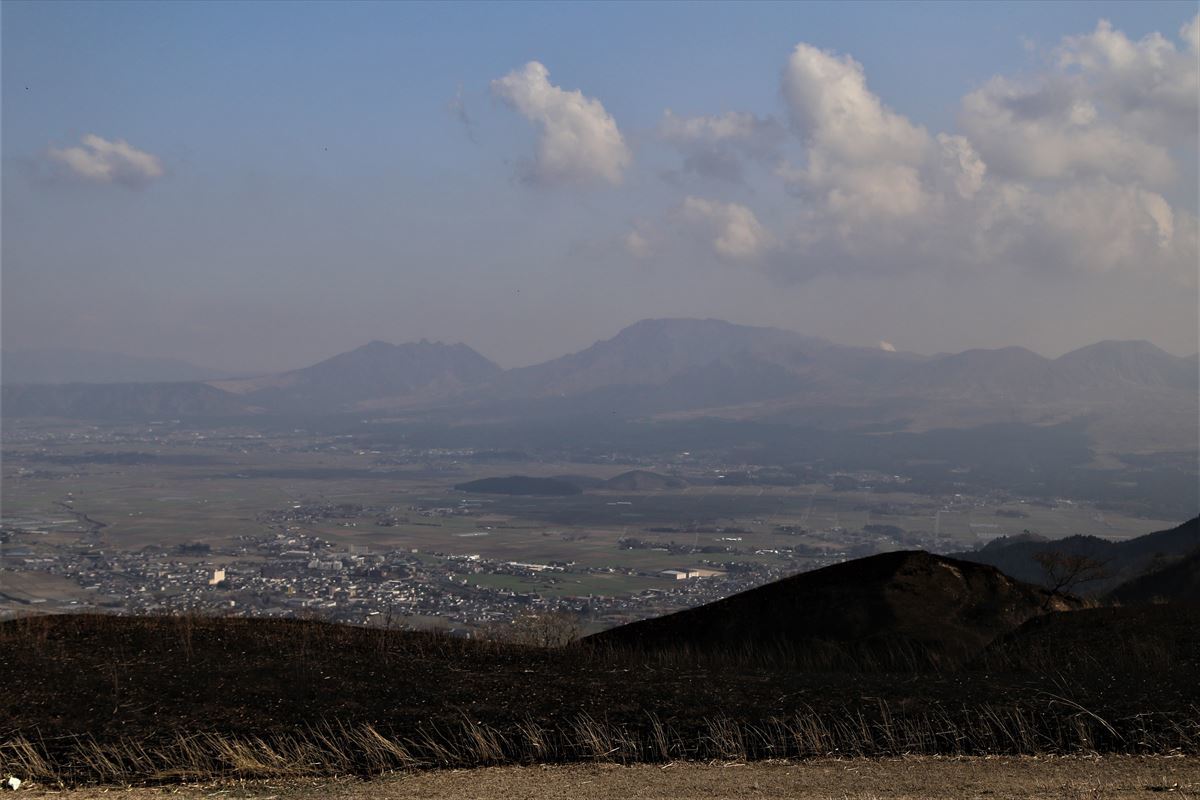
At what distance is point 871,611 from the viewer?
1888 cm

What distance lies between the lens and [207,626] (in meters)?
16.7

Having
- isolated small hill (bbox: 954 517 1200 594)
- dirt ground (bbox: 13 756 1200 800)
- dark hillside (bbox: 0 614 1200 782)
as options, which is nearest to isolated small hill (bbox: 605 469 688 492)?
isolated small hill (bbox: 954 517 1200 594)

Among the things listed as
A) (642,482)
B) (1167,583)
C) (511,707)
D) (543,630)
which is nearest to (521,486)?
(642,482)

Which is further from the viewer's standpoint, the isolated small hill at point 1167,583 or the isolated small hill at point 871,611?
the isolated small hill at point 1167,583

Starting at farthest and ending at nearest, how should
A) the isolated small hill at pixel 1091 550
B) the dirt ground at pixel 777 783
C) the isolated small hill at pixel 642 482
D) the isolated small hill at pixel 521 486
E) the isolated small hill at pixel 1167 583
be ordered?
1. the isolated small hill at pixel 642 482
2. the isolated small hill at pixel 521 486
3. the isolated small hill at pixel 1091 550
4. the isolated small hill at pixel 1167 583
5. the dirt ground at pixel 777 783

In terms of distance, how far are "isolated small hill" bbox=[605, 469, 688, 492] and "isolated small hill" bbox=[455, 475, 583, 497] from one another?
864 cm

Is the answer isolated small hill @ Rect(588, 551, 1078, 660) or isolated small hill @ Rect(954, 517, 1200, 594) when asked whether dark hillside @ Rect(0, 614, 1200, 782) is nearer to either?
isolated small hill @ Rect(588, 551, 1078, 660)

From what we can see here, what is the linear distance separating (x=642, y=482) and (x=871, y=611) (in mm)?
170874

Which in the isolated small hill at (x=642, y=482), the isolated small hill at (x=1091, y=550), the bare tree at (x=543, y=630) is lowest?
the isolated small hill at (x=642, y=482)

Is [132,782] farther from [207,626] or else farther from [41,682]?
[207,626]

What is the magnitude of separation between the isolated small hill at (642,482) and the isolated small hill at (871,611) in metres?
162

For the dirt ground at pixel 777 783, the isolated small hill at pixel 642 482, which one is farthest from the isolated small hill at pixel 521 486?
the dirt ground at pixel 777 783

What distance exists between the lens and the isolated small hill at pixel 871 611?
59.5 ft

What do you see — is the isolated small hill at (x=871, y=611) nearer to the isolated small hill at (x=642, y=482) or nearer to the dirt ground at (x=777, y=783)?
the dirt ground at (x=777, y=783)
